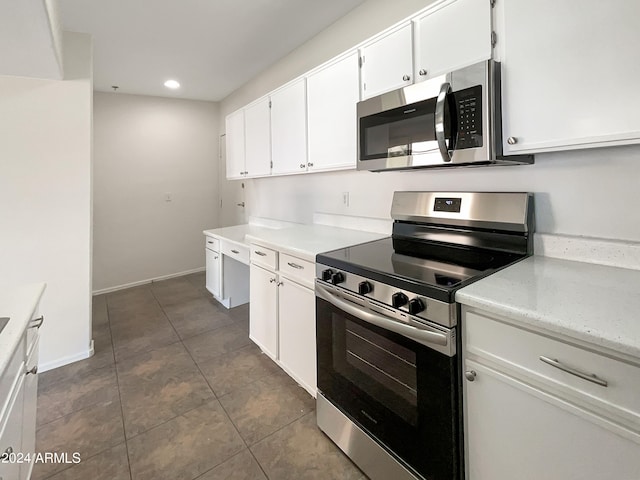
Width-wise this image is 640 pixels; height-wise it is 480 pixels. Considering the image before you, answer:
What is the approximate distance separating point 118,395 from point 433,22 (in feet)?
9.23

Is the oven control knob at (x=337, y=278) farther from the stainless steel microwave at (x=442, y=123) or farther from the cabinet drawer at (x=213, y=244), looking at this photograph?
the cabinet drawer at (x=213, y=244)

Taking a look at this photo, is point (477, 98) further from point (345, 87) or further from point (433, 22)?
point (345, 87)

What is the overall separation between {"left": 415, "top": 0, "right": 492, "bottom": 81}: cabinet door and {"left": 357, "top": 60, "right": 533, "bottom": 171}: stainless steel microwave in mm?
93

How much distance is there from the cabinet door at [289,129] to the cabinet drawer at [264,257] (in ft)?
2.41

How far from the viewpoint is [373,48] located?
181 centimetres

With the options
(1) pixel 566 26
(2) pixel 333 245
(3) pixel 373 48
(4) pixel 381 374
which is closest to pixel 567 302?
(4) pixel 381 374

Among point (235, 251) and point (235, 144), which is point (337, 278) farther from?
point (235, 144)

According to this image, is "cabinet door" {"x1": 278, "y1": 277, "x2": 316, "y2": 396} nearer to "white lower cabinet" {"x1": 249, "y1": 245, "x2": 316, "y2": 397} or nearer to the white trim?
"white lower cabinet" {"x1": 249, "y1": 245, "x2": 316, "y2": 397}

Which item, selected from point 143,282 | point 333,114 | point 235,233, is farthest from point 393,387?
point 143,282

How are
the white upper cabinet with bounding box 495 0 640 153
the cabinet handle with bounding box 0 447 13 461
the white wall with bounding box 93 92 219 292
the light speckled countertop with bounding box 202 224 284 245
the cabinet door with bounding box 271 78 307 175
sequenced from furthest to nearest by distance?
the white wall with bounding box 93 92 219 292 < the light speckled countertop with bounding box 202 224 284 245 < the cabinet door with bounding box 271 78 307 175 < the white upper cabinet with bounding box 495 0 640 153 < the cabinet handle with bounding box 0 447 13 461

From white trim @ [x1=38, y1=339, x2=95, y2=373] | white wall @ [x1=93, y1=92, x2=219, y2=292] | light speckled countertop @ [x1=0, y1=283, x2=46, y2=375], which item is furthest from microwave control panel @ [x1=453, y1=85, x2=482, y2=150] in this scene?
white wall @ [x1=93, y1=92, x2=219, y2=292]

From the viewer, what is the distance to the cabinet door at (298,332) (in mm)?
1809

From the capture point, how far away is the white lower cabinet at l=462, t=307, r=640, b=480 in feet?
2.57

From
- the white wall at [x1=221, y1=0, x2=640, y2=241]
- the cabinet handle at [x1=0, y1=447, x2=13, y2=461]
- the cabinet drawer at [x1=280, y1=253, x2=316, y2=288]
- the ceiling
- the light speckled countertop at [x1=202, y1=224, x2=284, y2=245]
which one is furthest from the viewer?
the light speckled countertop at [x1=202, y1=224, x2=284, y2=245]
